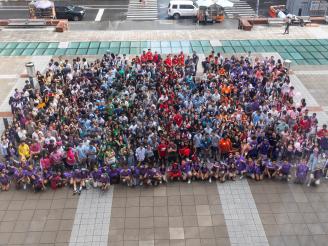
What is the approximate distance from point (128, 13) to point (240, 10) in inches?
460

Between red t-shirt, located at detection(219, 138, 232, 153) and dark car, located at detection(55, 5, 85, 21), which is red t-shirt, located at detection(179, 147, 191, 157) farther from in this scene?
dark car, located at detection(55, 5, 85, 21)

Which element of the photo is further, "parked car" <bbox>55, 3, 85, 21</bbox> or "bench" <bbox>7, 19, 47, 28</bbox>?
"parked car" <bbox>55, 3, 85, 21</bbox>

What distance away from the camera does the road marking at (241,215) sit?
1355 centimetres

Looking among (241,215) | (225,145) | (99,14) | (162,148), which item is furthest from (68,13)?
(241,215)

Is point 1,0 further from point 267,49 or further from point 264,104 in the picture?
point 264,104

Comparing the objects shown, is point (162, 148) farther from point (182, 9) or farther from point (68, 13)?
point (68, 13)

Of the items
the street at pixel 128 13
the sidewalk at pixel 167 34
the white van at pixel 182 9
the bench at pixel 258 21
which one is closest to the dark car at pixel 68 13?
the street at pixel 128 13

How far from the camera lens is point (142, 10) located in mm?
39375

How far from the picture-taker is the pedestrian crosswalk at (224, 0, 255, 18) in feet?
127

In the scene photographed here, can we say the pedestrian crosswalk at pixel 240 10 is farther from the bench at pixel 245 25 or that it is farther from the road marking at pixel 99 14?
the road marking at pixel 99 14

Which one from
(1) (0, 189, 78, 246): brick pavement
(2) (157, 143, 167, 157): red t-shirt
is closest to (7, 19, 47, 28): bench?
(1) (0, 189, 78, 246): brick pavement

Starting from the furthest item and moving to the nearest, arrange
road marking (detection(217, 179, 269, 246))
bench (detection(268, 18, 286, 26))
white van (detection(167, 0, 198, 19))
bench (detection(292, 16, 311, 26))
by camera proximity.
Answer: white van (detection(167, 0, 198, 19)), bench (detection(268, 18, 286, 26)), bench (detection(292, 16, 311, 26)), road marking (detection(217, 179, 269, 246))

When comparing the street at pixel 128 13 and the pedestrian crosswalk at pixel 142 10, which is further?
the pedestrian crosswalk at pixel 142 10

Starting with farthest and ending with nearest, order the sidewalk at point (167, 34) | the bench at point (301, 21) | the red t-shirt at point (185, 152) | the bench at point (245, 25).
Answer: the bench at point (301, 21) → the bench at point (245, 25) → the sidewalk at point (167, 34) → the red t-shirt at point (185, 152)
